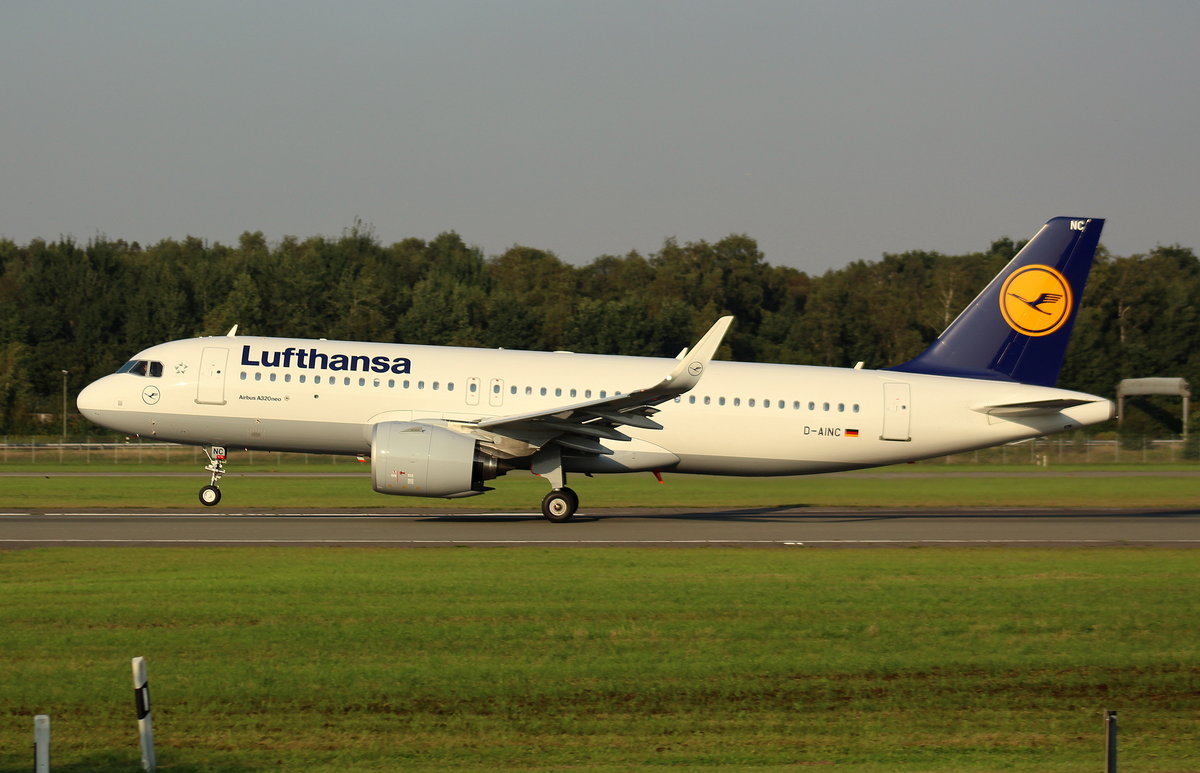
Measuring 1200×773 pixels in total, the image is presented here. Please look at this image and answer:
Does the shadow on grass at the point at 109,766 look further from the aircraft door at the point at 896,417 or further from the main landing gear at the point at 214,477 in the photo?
the aircraft door at the point at 896,417

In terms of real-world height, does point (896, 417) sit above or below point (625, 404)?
below

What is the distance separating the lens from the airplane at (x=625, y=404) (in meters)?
26.7

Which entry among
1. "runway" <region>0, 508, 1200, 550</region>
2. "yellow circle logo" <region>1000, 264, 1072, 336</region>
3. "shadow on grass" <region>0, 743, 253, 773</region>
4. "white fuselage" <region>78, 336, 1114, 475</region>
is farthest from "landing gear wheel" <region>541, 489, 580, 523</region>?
"shadow on grass" <region>0, 743, 253, 773</region>

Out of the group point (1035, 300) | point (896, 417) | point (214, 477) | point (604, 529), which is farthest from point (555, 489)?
point (1035, 300)

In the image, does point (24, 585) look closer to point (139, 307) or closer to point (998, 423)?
point (998, 423)

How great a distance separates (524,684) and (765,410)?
56.9 ft

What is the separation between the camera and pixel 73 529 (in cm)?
2347

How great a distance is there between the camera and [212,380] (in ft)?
88.9

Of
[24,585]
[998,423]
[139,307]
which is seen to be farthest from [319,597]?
[139,307]

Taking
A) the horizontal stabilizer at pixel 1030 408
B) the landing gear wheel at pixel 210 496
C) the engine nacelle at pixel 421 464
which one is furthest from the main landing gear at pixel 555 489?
the horizontal stabilizer at pixel 1030 408

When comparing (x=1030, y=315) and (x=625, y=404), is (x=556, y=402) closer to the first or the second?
(x=625, y=404)

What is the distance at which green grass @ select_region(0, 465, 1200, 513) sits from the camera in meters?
31.7

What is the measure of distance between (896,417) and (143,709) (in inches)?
895

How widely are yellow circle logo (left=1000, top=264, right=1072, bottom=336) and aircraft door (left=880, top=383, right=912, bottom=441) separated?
3.46 meters
